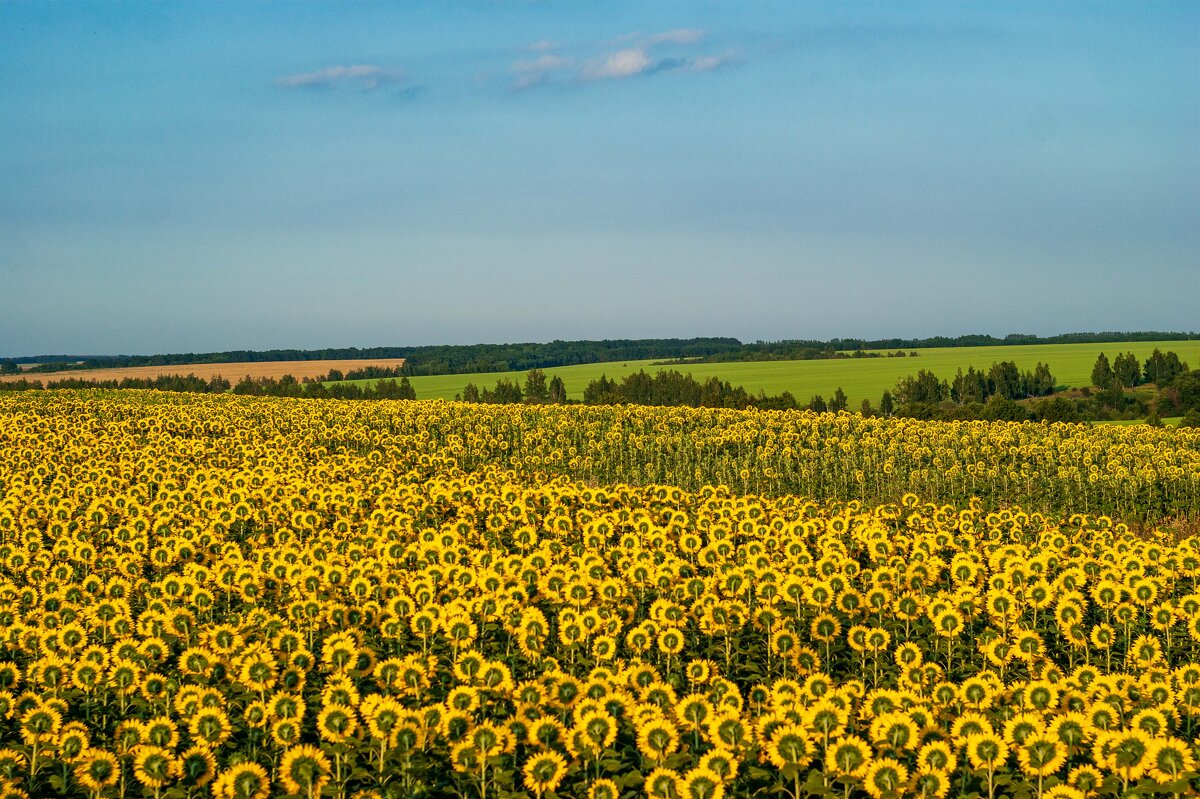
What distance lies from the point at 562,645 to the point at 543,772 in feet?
11.2

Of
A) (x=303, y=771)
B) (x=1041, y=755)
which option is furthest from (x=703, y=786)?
(x=303, y=771)

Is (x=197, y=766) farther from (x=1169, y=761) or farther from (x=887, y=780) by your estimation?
(x=1169, y=761)

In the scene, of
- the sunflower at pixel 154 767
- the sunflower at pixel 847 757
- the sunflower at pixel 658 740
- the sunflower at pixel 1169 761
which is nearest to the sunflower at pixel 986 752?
the sunflower at pixel 847 757

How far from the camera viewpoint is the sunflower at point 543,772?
19.6 feet

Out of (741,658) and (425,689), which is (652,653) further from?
(425,689)

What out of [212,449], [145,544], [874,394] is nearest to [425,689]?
[145,544]

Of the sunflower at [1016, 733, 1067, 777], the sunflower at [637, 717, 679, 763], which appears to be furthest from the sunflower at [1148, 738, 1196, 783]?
the sunflower at [637, 717, 679, 763]

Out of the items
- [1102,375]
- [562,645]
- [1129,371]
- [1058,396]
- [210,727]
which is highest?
[1129,371]

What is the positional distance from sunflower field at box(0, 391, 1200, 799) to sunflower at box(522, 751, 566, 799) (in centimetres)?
2

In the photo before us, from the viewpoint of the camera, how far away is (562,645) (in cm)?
944

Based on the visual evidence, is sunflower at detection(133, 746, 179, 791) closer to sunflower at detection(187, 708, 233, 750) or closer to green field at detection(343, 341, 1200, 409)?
sunflower at detection(187, 708, 233, 750)

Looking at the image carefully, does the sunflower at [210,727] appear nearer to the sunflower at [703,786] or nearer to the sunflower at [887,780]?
the sunflower at [703,786]

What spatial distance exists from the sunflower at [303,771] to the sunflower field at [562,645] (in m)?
0.02

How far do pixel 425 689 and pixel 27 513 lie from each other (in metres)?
10.3
